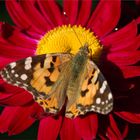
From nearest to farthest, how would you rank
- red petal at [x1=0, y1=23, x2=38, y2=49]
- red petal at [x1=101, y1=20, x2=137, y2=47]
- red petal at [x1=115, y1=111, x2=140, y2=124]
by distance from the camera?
red petal at [x1=115, y1=111, x2=140, y2=124], red petal at [x1=101, y1=20, x2=137, y2=47], red petal at [x1=0, y1=23, x2=38, y2=49]

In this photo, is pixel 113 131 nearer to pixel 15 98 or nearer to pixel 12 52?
pixel 15 98

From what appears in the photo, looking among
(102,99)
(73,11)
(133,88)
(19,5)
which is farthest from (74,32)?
(102,99)

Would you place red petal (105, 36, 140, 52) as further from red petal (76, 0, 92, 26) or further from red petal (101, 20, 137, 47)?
red petal (76, 0, 92, 26)

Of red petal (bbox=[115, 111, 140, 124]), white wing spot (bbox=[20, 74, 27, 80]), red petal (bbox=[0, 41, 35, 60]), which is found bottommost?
red petal (bbox=[115, 111, 140, 124])

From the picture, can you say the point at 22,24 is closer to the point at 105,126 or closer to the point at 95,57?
the point at 95,57

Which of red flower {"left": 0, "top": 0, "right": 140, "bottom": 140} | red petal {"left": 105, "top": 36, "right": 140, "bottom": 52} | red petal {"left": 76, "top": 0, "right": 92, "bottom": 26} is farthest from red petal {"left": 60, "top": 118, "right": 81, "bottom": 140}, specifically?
red petal {"left": 76, "top": 0, "right": 92, "bottom": 26}

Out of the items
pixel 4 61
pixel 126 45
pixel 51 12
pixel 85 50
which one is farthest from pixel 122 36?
pixel 4 61

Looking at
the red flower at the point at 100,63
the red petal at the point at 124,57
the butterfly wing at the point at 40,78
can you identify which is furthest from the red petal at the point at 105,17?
the butterfly wing at the point at 40,78
